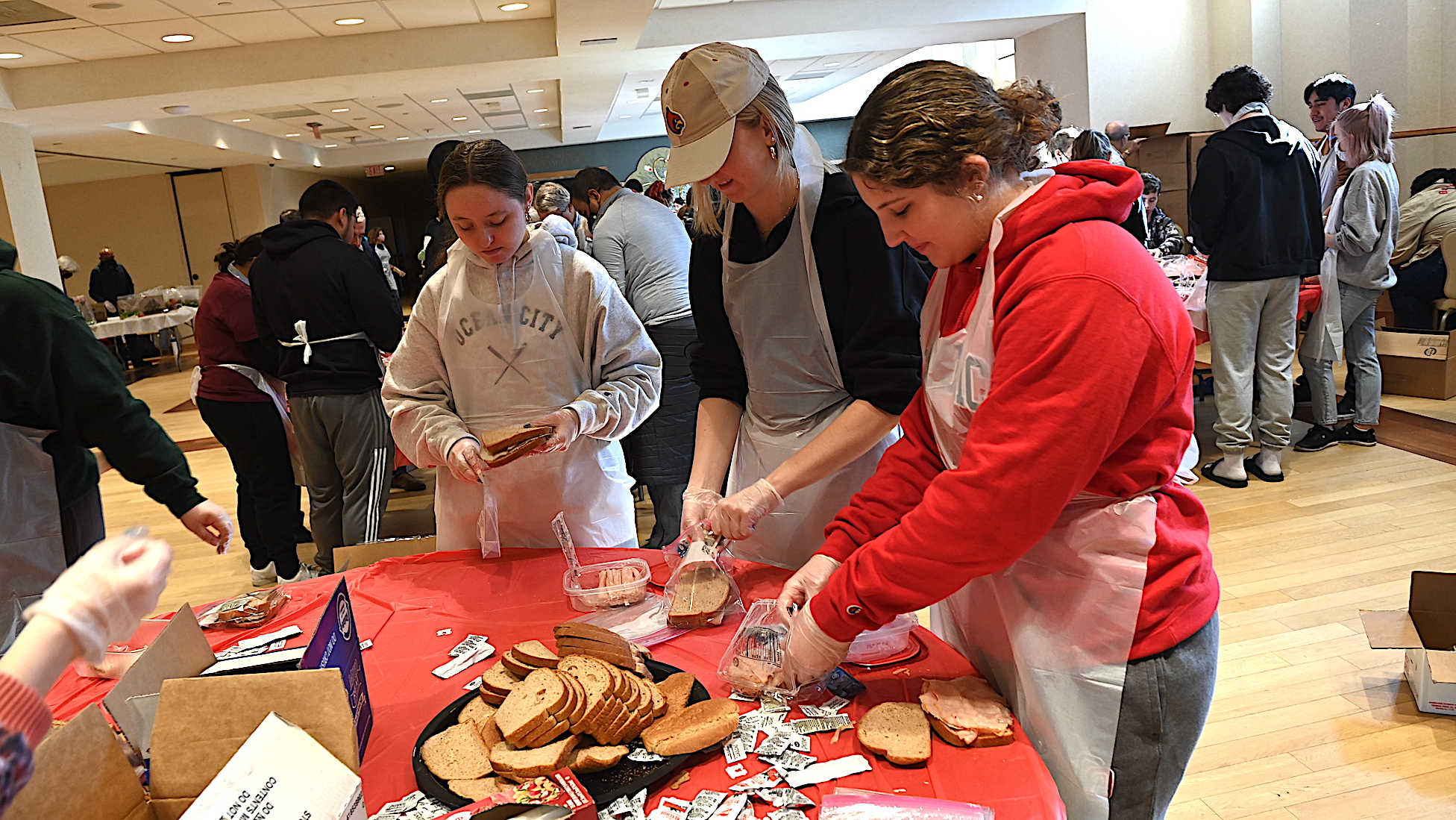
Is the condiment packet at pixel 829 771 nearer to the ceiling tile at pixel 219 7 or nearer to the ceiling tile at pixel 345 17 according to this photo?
the ceiling tile at pixel 219 7

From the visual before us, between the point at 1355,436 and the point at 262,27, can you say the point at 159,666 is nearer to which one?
the point at 1355,436

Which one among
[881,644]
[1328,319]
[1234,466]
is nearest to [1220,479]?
[1234,466]

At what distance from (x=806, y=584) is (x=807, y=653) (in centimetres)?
Result: 16

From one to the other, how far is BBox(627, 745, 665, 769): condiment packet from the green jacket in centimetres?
127

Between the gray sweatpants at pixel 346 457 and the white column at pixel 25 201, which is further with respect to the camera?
the white column at pixel 25 201

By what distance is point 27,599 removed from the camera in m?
1.74

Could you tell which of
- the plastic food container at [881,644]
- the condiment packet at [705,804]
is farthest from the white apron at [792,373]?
the condiment packet at [705,804]

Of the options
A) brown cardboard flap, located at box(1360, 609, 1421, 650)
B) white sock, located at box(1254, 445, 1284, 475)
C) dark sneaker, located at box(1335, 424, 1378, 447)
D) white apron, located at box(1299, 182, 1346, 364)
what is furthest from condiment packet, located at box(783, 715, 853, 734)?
dark sneaker, located at box(1335, 424, 1378, 447)

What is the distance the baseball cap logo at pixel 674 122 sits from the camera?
1596mm

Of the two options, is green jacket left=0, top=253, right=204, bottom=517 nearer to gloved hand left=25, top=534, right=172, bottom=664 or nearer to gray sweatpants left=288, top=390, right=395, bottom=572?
gloved hand left=25, top=534, right=172, bottom=664

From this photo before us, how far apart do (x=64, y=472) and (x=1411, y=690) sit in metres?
3.42

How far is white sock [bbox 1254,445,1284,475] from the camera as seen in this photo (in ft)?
14.8

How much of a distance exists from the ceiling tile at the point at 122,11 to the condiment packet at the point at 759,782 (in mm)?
7326

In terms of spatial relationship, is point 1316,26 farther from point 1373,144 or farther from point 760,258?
point 760,258
